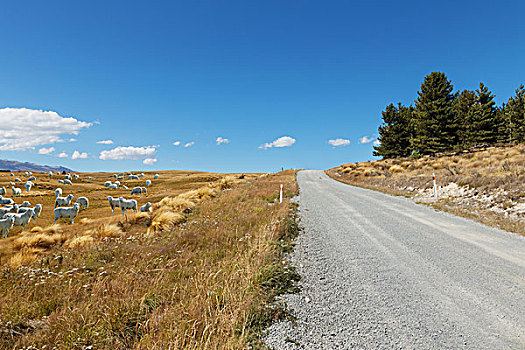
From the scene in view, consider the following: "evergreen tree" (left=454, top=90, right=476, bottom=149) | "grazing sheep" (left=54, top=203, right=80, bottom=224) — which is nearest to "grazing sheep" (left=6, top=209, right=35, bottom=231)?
"grazing sheep" (left=54, top=203, right=80, bottom=224)

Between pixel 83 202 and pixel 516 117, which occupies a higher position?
pixel 516 117

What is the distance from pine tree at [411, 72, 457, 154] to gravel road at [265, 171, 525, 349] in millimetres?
34762

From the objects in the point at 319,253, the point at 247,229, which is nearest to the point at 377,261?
the point at 319,253

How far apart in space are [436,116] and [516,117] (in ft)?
81.6

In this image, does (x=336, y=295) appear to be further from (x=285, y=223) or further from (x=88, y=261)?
(x=88, y=261)

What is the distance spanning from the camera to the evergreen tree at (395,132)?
47094 millimetres

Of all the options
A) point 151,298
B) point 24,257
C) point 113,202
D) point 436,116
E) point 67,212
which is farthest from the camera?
point 436,116

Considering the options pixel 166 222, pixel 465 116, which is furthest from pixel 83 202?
pixel 465 116

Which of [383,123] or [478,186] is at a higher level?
[383,123]

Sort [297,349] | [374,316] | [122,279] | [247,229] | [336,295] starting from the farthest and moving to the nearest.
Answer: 1. [247,229]
2. [122,279]
3. [336,295]
4. [374,316]
5. [297,349]

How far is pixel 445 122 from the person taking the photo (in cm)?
3656

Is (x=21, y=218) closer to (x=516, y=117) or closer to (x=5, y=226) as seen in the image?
(x=5, y=226)

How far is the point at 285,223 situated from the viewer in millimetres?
8891

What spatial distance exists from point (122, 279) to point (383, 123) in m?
55.4
